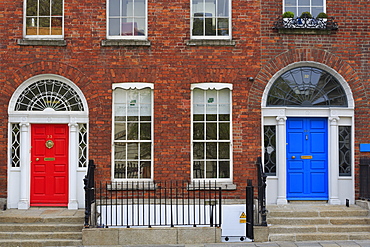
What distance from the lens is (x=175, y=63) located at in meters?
11.2

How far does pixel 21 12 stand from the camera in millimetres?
11203

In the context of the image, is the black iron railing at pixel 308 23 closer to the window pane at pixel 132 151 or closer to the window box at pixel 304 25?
the window box at pixel 304 25

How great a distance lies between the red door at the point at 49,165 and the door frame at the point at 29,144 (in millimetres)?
136

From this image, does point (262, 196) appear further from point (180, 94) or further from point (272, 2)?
point (272, 2)

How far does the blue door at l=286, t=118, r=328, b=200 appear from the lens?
11289mm

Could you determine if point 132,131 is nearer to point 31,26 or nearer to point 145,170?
point 145,170

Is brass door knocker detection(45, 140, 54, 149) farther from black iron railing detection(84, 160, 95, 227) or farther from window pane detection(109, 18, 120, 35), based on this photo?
window pane detection(109, 18, 120, 35)

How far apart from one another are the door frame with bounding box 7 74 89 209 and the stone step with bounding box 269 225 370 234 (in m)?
4.63

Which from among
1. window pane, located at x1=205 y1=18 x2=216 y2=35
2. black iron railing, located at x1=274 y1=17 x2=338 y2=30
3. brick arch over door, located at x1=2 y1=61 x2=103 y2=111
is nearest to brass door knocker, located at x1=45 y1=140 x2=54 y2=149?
brick arch over door, located at x1=2 y1=61 x2=103 y2=111

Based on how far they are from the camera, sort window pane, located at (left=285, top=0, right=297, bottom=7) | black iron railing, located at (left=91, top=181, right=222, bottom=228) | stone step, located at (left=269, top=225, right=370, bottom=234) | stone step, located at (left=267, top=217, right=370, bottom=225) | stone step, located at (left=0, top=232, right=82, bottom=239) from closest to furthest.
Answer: stone step, located at (left=0, top=232, right=82, bottom=239) → stone step, located at (left=269, top=225, right=370, bottom=234) → black iron railing, located at (left=91, top=181, right=222, bottom=228) → stone step, located at (left=267, top=217, right=370, bottom=225) → window pane, located at (left=285, top=0, right=297, bottom=7)

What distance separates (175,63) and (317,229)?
4990 mm

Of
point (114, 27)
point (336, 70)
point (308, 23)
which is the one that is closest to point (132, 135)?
point (114, 27)

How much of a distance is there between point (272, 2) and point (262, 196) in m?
4.79

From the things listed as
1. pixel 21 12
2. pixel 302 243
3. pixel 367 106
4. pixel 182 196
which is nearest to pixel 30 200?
pixel 182 196
